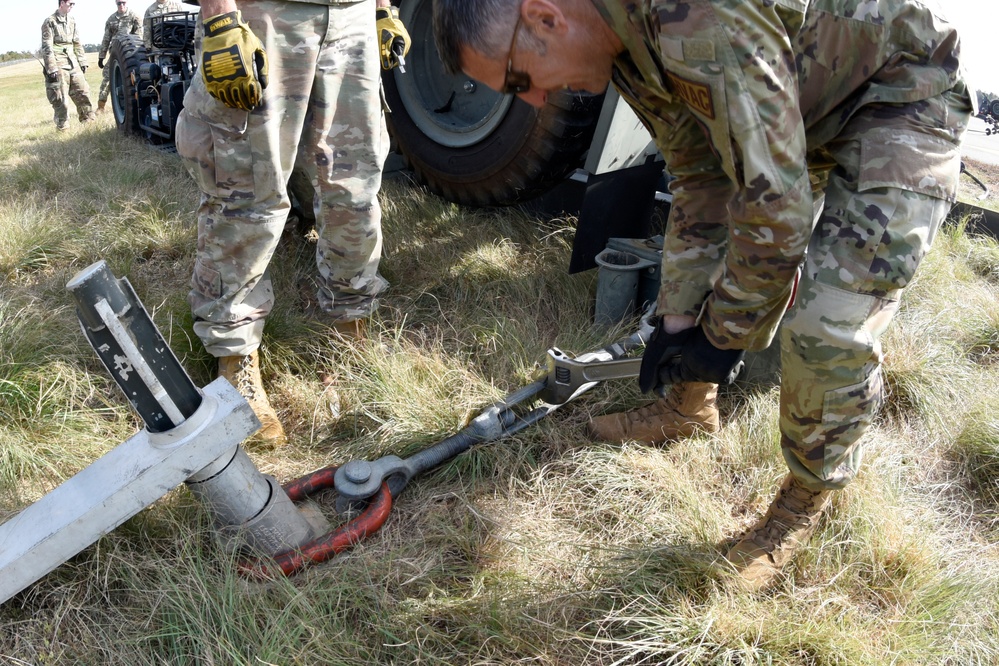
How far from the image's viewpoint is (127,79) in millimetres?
6371

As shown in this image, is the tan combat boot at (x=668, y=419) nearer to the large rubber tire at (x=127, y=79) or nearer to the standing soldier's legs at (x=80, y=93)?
the large rubber tire at (x=127, y=79)

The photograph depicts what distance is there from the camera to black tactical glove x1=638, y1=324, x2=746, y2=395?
1.70 meters

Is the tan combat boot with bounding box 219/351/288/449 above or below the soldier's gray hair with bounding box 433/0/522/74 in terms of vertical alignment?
below

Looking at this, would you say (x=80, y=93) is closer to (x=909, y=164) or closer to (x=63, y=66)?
(x=63, y=66)

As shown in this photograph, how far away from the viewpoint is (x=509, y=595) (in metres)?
1.71

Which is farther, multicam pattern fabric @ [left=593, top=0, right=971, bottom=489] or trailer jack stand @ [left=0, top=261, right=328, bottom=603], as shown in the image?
trailer jack stand @ [left=0, top=261, right=328, bottom=603]

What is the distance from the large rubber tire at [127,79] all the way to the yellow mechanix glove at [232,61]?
505cm

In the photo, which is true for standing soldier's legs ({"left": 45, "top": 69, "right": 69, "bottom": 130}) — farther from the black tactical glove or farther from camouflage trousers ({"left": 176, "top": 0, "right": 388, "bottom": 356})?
the black tactical glove

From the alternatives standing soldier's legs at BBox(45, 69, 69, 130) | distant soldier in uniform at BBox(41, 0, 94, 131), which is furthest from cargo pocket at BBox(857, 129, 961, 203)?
standing soldier's legs at BBox(45, 69, 69, 130)

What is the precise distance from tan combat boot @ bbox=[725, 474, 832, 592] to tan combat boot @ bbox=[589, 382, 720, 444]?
18.7 inches

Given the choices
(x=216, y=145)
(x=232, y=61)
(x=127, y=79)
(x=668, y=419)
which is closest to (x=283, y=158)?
(x=216, y=145)

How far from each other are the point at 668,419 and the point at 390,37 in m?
1.72

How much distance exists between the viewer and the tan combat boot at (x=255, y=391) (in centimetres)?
235

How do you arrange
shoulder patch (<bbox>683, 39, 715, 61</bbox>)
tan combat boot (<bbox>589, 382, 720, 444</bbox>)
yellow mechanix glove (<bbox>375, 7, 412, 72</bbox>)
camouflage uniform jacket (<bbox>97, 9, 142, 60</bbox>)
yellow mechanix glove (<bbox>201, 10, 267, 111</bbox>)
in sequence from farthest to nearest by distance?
camouflage uniform jacket (<bbox>97, 9, 142, 60</bbox>) → yellow mechanix glove (<bbox>375, 7, 412, 72</bbox>) → tan combat boot (<bbox>589, 382, 720, 444</bbox>) → yellow mechanix glove (<bbox>201, 10, 267, 111</bbox>) → shoulder patch (<bbox>683, 39, 715, 61</bbox>)
